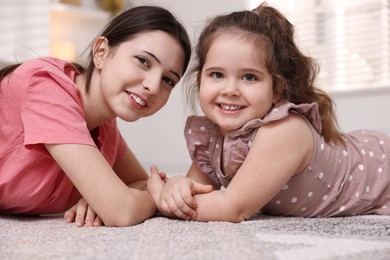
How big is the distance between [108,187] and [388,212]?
67 centimetres

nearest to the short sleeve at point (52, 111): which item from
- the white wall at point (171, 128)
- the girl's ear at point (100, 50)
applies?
the girl's ear at point (100, 50)

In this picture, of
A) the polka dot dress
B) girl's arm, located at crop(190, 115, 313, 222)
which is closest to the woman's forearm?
girl's arm, located at crop(190, 115, 313, 222)

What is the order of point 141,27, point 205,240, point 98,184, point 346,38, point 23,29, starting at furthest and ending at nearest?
1. point 346,38
2. point 23,29
3. point 141,27
4. point 98,184
5. point 205,240

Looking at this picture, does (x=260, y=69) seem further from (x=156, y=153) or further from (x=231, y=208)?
(x=156, y=153)

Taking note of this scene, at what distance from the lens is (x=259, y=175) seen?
0.94 m

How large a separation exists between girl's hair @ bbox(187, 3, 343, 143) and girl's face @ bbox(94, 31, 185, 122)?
0.08 m

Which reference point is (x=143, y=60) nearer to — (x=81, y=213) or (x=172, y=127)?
(x=81, y=213)

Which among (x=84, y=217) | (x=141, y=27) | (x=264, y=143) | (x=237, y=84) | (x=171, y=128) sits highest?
(x=141, y=27)

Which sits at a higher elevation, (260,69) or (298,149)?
(260,69)

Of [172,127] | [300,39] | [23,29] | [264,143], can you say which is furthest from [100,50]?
[172,127]

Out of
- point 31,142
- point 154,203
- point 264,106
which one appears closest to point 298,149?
point 264,106

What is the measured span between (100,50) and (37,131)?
306 mm

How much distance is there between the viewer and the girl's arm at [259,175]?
3.10 ft

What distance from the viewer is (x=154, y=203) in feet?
3.42
